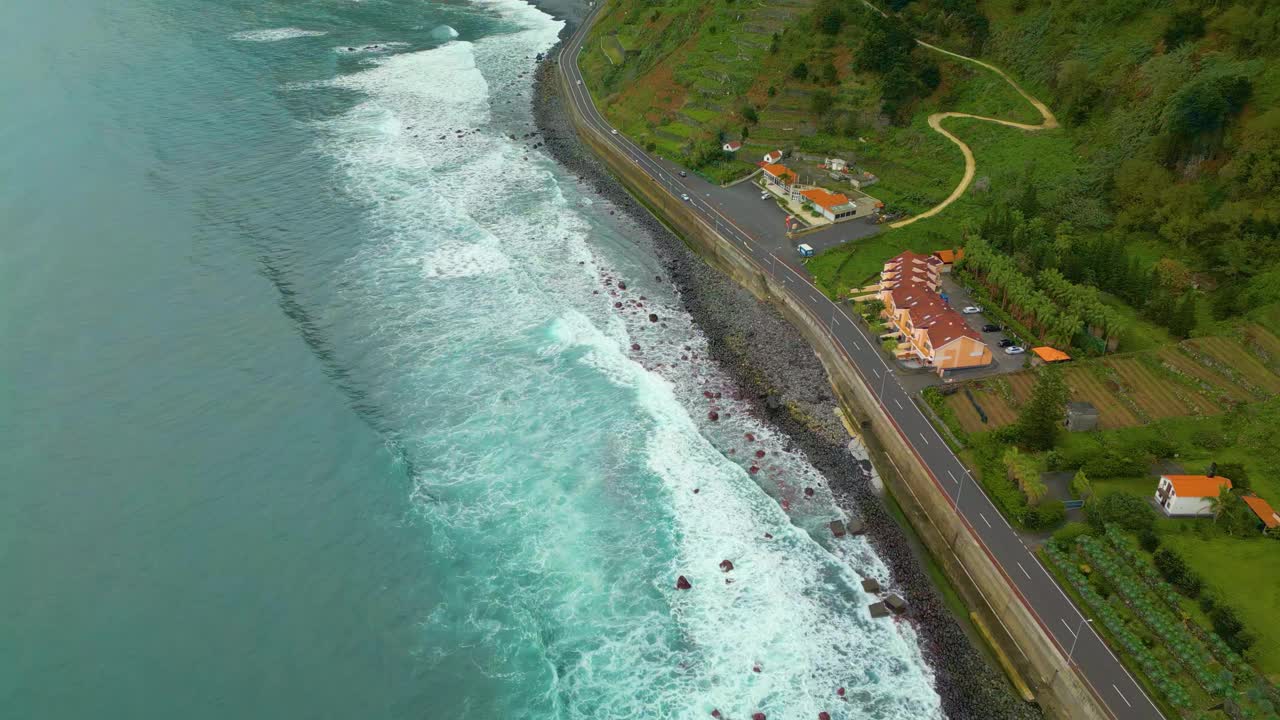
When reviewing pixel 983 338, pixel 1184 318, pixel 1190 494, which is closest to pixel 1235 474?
pixel 1190 494

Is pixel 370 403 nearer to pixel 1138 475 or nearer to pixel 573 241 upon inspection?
pixel 573 241

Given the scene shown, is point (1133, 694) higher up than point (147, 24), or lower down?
lower down

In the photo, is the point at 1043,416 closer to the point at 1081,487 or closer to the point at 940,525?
the point at 1081,487

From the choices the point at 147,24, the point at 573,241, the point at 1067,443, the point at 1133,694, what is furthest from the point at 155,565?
the point at 147,24

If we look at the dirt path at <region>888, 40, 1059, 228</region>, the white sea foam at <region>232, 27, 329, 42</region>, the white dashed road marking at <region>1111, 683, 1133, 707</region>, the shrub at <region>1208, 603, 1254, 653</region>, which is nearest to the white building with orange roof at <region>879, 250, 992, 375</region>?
the dirt path at <region>888, 40, 1059, 228</region>

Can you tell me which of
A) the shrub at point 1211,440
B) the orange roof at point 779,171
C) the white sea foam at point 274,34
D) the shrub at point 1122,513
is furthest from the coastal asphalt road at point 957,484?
the white sea foam at point 274,34
